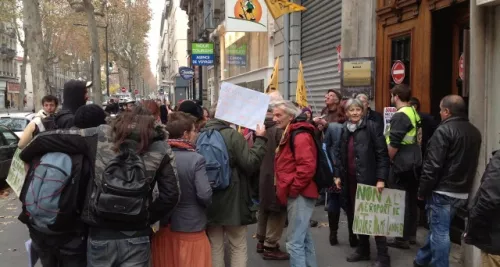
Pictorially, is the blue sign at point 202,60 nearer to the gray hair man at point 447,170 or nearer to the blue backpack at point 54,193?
the gray hair man at point 447,170

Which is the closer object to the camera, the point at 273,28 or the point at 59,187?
the point at 59,187

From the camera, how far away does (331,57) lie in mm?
11875

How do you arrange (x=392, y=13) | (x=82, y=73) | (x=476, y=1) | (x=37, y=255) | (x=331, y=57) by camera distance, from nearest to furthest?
(x=37, y=255), (x=476, y=1), (x=392, y=13), (x=331, y=57), (x=82, y=73)

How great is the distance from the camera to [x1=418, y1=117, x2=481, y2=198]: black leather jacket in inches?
186

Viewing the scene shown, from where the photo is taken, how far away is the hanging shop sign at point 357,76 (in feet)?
29.3

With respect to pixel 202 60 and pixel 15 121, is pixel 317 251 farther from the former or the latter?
pixel 202 60

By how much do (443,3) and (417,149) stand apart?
2.37 m

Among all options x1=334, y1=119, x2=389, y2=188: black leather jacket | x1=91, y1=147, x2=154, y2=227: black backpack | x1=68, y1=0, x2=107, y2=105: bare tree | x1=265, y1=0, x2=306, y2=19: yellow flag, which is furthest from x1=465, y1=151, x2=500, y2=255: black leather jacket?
x1=68, y1=0, x2=107, y2=105: bare tree

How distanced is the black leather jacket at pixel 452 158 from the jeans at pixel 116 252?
283cm

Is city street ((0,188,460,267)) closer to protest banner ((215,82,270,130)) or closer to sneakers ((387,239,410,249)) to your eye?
sneakers ((387,239,410,249))

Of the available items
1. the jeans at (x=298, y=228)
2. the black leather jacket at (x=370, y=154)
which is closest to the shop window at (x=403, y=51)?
the black leather jacket at (x=370, y=154)

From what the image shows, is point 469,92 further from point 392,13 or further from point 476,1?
point 392,13

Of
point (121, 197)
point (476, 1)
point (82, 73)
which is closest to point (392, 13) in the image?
point (476, 1)

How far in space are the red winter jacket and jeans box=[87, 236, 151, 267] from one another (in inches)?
70.4
